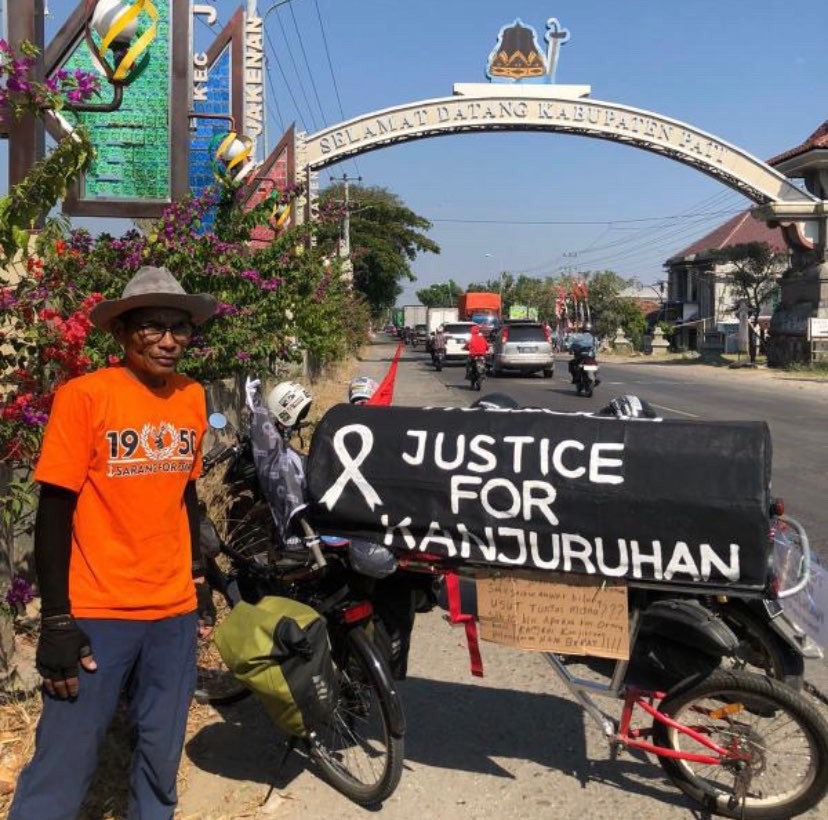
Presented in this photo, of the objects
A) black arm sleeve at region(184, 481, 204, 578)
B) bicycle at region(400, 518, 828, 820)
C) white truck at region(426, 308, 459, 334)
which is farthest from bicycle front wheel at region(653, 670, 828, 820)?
white truck at region(426, 308, 459, 334)

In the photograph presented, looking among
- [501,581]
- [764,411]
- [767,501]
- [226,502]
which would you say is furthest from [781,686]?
[764,411]

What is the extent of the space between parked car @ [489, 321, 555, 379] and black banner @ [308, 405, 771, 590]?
23.1 metres

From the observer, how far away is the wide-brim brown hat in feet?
8.12

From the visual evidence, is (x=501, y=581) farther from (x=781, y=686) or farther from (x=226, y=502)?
(x=226, y=502)

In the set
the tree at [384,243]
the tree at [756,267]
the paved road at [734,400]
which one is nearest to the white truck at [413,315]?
the tree at [384,243]

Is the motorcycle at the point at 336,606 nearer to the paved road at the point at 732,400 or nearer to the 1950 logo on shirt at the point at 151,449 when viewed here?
the 1950 logo on shirt at the point at 151,449

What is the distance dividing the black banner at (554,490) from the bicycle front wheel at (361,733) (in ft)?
1.53

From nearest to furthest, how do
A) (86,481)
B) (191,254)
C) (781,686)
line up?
(86,481)
(781,686)
(191,254)

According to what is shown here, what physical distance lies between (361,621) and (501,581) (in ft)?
1.83

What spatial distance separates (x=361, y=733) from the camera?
336cm

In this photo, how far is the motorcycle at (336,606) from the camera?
315cm

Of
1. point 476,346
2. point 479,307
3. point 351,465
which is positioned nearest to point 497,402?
point 351,465

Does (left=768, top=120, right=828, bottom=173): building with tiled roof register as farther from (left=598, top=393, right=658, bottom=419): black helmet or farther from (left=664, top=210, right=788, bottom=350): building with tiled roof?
(left=598, top=393, right=658, bottom=419): black helmet

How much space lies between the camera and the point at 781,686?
9.68ft
